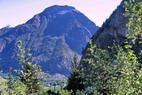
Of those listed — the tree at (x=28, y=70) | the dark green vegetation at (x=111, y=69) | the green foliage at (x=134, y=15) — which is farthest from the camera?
the tree at (x=28, y=70)

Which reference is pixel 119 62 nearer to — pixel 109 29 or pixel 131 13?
pixel 131 13

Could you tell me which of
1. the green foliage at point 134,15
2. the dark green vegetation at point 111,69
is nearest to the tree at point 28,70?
the dark green vegetation at point 111,69

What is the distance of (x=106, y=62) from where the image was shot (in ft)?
39.8

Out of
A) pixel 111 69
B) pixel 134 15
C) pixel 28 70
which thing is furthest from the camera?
pixel 111 69

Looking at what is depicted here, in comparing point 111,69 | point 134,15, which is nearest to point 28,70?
point 134,15

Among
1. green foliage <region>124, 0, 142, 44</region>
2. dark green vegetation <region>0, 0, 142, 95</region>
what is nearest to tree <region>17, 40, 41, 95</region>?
dark green vegetation <region>0, 0, 142, 95</region>

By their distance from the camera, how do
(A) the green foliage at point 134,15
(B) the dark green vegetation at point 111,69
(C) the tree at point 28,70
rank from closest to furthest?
(A) the green foliage at point 134,15 < (B) the dark green vegetation at point 111,69 < (C) the tree at point 28,70

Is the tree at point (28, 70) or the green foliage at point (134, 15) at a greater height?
the green foliage at point (134, 15)

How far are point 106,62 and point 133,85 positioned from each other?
5.69 metres

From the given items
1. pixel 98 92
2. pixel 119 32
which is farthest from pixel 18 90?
pixel 119 32

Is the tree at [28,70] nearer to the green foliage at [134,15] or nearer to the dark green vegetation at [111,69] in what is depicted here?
the dark green vegetation at [111,69]

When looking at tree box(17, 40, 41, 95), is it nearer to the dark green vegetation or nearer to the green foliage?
the dark green vegetation

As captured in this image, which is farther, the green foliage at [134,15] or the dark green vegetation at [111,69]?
the dark green vegetation at [111,69]

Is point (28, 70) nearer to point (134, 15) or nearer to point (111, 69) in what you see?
point (134, 15)
